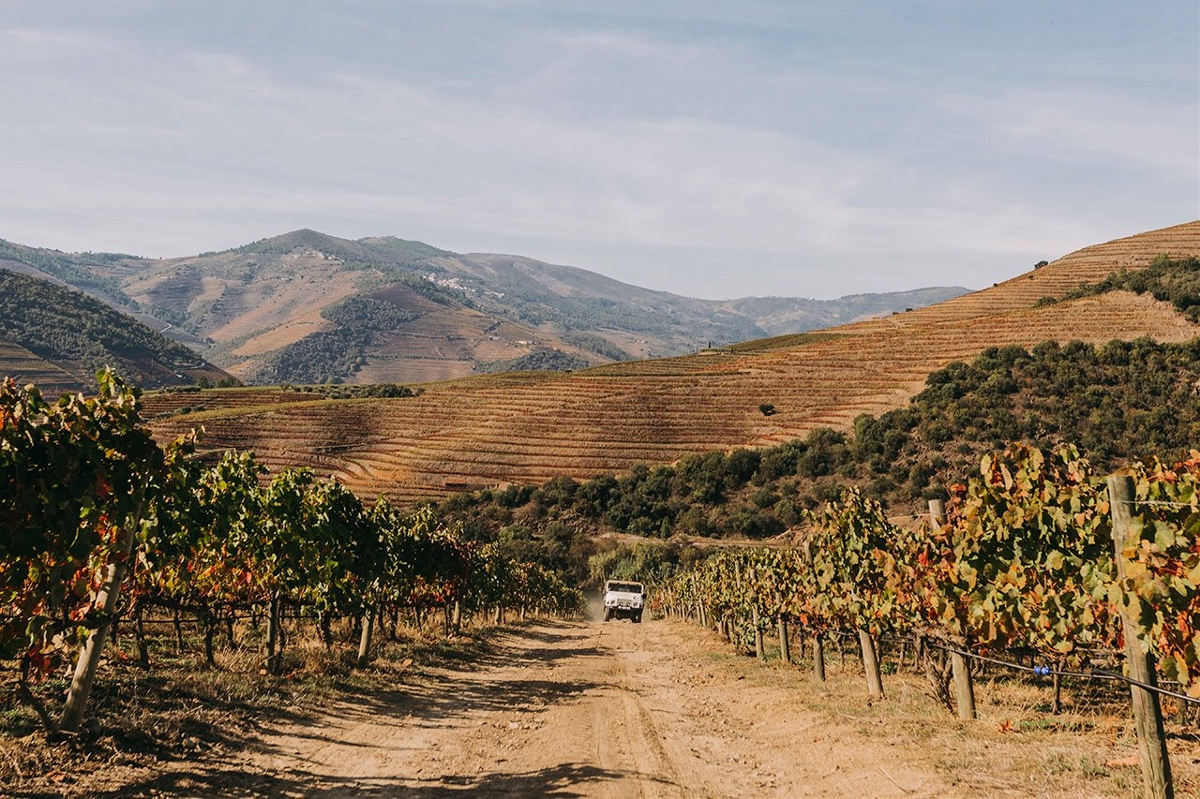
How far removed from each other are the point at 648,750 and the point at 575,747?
0.98 metres

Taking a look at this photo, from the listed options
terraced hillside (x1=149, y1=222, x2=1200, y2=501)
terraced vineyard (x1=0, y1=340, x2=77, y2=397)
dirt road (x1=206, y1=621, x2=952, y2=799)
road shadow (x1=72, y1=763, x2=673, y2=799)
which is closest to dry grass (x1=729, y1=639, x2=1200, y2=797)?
dirt road (x1=206, y1=621, x2=952, y2=799)

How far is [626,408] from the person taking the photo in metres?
98.9

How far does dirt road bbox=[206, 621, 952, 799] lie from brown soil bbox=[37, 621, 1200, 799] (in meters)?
0.03

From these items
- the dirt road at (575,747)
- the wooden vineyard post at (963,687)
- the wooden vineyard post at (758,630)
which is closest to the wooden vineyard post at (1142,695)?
the dirt road at (575,747)

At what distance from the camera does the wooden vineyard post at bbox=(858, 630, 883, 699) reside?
46.3ft

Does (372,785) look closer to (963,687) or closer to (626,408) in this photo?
(963,687)

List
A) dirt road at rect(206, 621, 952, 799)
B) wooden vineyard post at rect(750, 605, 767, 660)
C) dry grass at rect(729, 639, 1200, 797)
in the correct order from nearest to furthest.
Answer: dry grass at rect(729, 639, 1200, 797)
dirt road at rect(206, 621, 952, 799)
wooden vineyard post at rect(750, 605, 767, 660)

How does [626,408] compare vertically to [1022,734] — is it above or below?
above

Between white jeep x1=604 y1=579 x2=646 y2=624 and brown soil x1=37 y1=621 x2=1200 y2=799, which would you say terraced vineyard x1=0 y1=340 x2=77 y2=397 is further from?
brown soil x1=37 y1=621 x2=1200 y2=799

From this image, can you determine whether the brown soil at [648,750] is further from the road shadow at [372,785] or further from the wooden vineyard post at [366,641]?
the wooden vineyard post at [366,641]

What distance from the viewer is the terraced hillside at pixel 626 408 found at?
85750 mm

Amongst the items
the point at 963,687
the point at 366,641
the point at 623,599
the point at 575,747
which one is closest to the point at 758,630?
the point at 366,641

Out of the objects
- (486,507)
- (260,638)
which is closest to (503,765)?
(260,638)

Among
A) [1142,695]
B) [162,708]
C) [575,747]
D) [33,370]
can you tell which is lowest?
[575,747]
